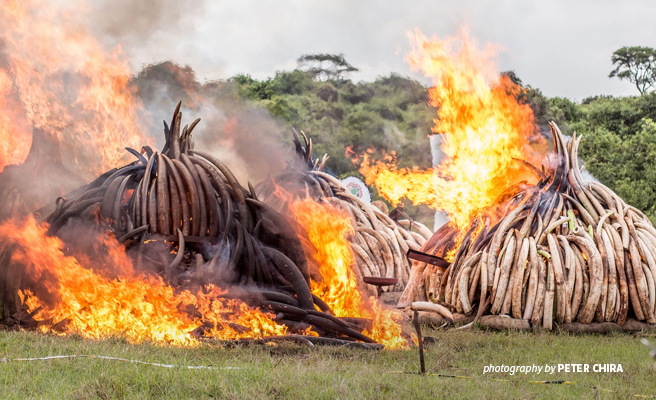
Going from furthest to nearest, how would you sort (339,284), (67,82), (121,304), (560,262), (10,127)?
(67,82), (10,127), (560,262), (339,284), (121,304)

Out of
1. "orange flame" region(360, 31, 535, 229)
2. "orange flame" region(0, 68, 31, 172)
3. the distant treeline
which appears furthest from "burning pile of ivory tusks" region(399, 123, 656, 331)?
the distant treeline

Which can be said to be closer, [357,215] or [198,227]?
[198,227]

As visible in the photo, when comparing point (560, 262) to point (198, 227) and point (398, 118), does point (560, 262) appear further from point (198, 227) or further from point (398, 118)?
point (398, 118)

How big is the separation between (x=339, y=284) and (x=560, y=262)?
6.92 ft

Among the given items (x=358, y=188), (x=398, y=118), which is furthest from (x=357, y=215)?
(x=398, y=118)

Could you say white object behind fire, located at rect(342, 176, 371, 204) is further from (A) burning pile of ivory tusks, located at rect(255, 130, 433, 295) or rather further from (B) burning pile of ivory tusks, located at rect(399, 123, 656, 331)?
(B) burning pile of ivory tusks, located at rect(399, 123, 656, 331)

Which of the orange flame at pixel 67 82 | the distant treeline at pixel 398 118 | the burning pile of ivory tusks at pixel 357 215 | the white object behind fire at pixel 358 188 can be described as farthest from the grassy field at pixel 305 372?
the distant treeline at pixel 398 118

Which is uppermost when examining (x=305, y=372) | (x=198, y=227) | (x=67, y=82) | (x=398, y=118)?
(x=398, y=118)

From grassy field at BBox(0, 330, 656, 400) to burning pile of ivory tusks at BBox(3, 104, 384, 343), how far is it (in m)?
0.87

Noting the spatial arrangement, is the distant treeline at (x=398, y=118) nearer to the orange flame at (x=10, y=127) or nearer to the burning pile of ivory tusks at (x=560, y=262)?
the burning pile of ivory tusks at (x=560, y=262)

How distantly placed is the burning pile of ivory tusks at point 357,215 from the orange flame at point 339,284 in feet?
5.61

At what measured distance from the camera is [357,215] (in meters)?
10.0

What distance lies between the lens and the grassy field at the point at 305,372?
11.8 ft

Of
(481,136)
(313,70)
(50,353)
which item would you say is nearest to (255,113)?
(481,136)
